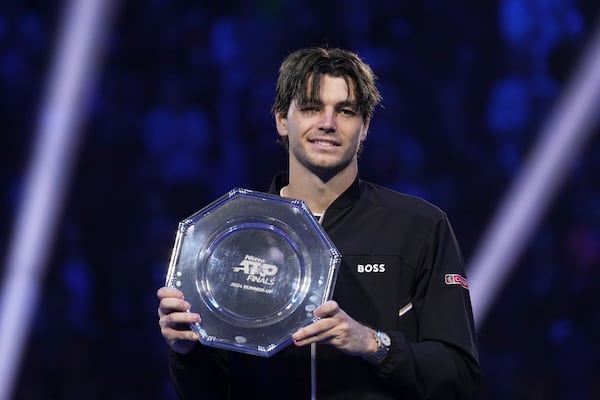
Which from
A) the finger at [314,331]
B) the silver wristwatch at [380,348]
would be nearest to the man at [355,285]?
the silver wristwatch at [380,348]

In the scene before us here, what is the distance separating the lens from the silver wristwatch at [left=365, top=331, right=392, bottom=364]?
1.65 meters

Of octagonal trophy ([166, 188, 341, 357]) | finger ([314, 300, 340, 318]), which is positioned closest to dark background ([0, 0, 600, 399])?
octagonal trophy ([166, 188, 341, 357])

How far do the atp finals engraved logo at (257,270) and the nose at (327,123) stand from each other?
1.01 ft

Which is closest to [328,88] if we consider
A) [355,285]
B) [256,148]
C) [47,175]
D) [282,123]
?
[282,123]

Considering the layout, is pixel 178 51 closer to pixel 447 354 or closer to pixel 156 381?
pixel 156 381

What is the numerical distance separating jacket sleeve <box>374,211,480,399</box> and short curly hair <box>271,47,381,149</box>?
0.29 meters

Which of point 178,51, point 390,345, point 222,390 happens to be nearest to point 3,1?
point 178,51

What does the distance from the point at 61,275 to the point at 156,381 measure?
22.6 inches

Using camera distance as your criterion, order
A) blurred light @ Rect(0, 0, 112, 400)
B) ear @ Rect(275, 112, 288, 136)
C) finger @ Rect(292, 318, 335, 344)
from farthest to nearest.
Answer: blurred light @ Rect(0, 0, 112, 400) < ear @ Rect(275, 112, 288, 136) < finger @ Rect(292, 318, 335, 344)

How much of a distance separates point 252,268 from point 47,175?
7.41 feet

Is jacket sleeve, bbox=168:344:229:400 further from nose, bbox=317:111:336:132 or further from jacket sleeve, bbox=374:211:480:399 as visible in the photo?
nose, bbox=317:111:336:132

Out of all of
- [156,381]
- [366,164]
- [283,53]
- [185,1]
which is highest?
[185,1]

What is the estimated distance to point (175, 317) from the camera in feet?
5.30

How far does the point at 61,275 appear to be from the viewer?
374 cm
